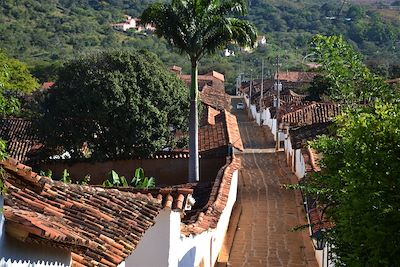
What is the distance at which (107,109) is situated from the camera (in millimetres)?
23562

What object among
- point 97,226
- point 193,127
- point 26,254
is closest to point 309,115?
point 193,127

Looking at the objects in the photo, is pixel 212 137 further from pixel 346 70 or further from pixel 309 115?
pixel 346 70

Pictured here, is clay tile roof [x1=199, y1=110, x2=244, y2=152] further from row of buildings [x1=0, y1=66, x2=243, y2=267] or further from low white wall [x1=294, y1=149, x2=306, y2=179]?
row of buildings [x1=0, y1=66, x2=243, y2=267]

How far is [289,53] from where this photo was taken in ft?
313

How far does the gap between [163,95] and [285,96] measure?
3120cm

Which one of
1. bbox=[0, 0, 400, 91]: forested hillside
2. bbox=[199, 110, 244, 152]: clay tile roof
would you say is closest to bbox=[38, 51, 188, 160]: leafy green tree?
bbox=[199, 110, 244, 152]: clay tile roof

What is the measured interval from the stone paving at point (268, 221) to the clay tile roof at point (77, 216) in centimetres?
688

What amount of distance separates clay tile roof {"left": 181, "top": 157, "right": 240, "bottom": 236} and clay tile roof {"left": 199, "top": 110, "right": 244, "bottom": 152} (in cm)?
551

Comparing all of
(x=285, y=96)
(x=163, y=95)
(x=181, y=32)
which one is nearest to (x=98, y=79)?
(x=163, y=95)

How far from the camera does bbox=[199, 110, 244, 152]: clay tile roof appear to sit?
25.1 metres

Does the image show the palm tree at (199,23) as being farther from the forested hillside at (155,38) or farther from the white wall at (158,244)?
the forested hillside at (155,38)

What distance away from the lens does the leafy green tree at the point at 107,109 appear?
77.7 ft

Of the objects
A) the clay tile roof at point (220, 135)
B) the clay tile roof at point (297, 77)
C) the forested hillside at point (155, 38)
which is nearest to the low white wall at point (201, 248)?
the clay tile roof at point (220, 135)

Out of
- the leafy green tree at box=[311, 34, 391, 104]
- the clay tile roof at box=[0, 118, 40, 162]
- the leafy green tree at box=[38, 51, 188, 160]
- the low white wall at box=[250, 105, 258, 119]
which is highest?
the leafy green tree at box=[311, 34, 391, 104]
